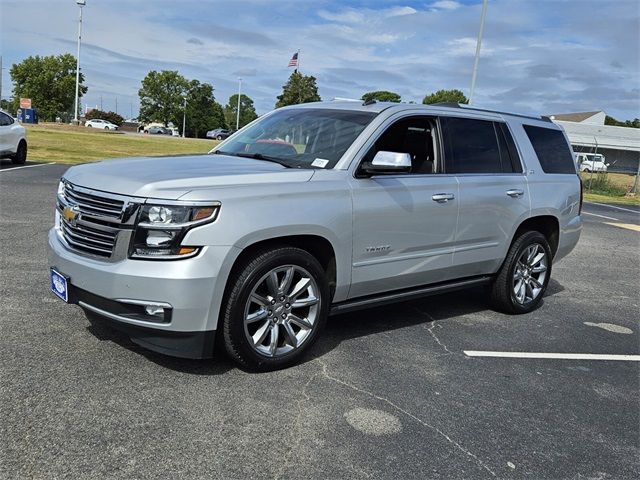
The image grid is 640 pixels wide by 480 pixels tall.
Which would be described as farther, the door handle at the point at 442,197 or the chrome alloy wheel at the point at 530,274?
the chrome alloy wheel at the point at 530,274

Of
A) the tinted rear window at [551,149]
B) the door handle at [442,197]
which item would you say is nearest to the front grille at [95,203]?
the door handle at [442,197]

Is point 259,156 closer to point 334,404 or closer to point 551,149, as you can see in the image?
point 334,404

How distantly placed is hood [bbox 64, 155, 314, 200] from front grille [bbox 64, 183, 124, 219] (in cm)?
5

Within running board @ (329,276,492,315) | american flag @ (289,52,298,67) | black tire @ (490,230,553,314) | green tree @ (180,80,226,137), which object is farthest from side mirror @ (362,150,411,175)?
green tree @ (180,80,226,137)

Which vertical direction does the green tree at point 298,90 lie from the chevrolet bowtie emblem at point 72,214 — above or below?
above

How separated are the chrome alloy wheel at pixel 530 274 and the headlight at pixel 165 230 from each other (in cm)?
358

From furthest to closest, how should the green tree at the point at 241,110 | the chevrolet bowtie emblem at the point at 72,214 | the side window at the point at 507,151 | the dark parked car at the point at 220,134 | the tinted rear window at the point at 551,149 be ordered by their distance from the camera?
the green tree at the point at 241,110, the dark parked car at the point at 220,134, the tinted rear window at the point at 551,149, the side window at the point at 507,151, the chevrolet bowtie emblem at the point at 72,214

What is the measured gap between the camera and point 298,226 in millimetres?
3943

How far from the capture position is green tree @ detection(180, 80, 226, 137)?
9762 centimetres

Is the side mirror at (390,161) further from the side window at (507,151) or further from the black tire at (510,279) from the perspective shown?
the black tire at (510,279)

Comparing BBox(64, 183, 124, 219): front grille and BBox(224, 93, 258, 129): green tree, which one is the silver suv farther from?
BBox(224, 93, 258, 129): green tree

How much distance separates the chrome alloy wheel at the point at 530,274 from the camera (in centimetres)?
593

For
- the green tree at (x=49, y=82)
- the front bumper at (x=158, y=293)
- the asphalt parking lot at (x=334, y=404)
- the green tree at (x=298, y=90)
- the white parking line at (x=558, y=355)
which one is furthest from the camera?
the green tree at (x=298, y=90)

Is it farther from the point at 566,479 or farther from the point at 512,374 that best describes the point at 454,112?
the point at 566,479
